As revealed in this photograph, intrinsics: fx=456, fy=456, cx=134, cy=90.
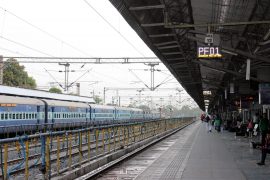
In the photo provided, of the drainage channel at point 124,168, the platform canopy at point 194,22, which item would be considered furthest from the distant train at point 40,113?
the platform canopy at point 194,22

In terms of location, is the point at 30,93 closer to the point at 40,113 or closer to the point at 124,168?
the point at 40,113

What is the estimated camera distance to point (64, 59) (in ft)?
133

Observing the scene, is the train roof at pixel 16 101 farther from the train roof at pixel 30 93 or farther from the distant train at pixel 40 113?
the train roof at pixel 30 93

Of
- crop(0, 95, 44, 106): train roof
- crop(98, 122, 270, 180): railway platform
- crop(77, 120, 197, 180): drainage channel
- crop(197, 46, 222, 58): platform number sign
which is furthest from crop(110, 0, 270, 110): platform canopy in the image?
crop(0, 95, 44, 106): train roof

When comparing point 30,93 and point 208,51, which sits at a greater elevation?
point 208,51

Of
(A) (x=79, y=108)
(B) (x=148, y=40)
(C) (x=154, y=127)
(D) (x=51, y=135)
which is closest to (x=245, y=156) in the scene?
(B) (x=148, y=40)

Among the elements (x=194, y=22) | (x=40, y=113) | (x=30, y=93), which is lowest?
(x=40, y=113)

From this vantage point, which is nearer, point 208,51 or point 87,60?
point 208,51

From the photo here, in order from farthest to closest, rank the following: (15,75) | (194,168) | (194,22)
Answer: (15,75), (194,22), (194,168)

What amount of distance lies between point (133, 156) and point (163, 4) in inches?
298

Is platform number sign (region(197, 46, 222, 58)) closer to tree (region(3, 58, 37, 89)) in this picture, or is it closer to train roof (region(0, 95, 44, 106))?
train roof (region(0, 95, 44, 106))

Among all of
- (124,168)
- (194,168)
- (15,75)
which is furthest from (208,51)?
(15,75)

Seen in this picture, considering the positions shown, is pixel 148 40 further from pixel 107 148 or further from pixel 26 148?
pixel 26 148

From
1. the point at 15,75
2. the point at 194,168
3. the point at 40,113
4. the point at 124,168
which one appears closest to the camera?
the point at 194,168
